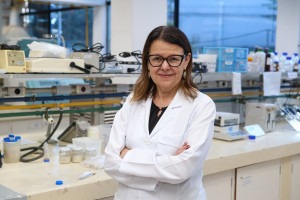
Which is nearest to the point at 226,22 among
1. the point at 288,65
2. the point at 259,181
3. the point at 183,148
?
the point at 288,65

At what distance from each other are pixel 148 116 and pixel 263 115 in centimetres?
164

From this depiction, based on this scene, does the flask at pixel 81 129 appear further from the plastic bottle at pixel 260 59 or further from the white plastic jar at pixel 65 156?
the plastic bottle at pixel 260 59

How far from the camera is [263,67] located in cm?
334

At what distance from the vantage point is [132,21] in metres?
3.27

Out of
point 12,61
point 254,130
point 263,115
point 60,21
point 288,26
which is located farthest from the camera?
point 60,21

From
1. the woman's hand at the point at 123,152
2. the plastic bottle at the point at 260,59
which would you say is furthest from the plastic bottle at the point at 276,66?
the woman's hand at the point at 123,152

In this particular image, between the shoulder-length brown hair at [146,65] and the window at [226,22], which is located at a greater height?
the window at [226,22]

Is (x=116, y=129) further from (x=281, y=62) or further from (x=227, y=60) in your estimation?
(x=281, y=62)

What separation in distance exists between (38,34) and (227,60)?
443cm

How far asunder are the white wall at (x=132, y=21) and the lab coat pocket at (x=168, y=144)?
191 centimetres

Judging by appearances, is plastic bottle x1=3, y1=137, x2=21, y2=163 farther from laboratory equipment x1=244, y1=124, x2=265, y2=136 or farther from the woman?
laboratory equipment x1=244, y1=124, x2=265, y2=136

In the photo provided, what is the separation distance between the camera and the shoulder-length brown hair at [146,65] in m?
1.50

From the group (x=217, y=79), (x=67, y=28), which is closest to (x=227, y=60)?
(x=217, y=79)

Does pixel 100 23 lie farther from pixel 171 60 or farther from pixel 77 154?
pixel 171 60
